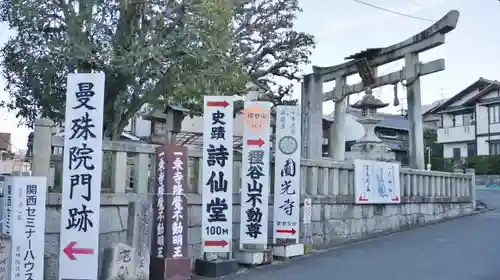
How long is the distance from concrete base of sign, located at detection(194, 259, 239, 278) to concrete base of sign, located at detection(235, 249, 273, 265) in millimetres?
590

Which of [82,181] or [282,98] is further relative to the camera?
[282,98]

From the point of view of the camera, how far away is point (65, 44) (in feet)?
29.2

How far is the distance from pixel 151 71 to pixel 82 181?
3335 millimetres

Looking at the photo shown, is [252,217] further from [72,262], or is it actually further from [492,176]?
[492,176]

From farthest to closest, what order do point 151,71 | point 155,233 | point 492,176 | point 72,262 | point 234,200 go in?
1. point 492,176
2. point 234,200
3. point 151,71
4. point 155,233
5. point 72,262

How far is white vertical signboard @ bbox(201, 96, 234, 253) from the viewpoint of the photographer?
854 centimetres

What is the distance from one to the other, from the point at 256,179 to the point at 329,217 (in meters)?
3.37

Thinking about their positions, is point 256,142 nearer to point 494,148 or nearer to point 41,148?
point 41,148

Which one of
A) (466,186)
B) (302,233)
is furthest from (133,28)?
(466,186)

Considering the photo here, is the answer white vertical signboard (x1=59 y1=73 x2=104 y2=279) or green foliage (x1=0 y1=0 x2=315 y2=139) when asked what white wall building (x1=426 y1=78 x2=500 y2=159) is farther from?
white vertical signboard (x1=59 y1=73 x2=104 y2=279)

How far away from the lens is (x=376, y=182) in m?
13.7

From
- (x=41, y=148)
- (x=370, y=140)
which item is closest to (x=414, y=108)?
(x=370, y=140)

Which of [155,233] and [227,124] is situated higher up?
[227,124]

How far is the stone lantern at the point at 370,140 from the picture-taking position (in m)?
18.1
